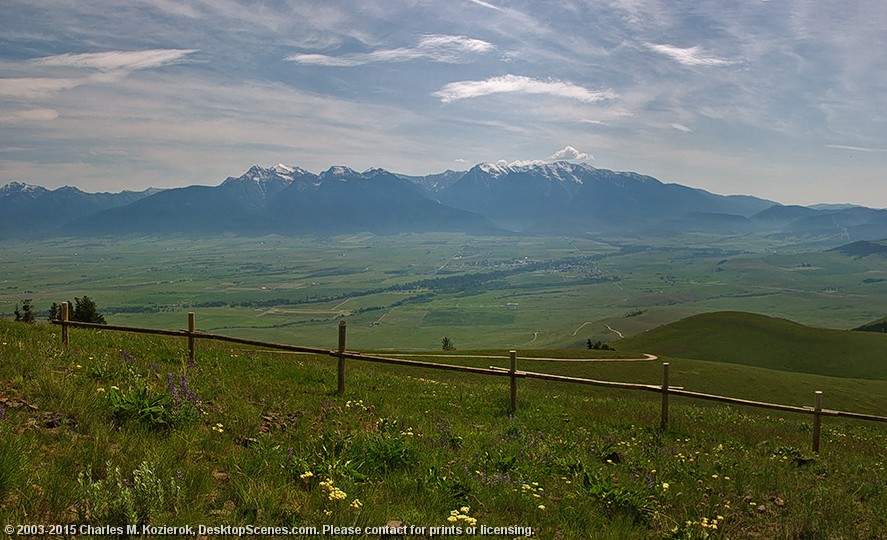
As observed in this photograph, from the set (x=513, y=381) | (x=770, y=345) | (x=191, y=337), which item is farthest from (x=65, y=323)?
(x=770, y=345)

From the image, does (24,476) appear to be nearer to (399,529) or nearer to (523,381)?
(399,529)

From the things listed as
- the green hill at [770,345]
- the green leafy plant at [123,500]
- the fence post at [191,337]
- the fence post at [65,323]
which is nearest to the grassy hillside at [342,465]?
the green leafy plant at [123,500]

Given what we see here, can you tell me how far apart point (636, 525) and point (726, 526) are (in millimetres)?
1803

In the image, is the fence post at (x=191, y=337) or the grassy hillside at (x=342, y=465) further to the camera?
the fence post at (x=191, y=337)

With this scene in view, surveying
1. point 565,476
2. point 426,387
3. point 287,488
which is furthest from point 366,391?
point 287,488

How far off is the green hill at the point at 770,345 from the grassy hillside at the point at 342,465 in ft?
274

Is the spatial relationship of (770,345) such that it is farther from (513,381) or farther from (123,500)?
(123,500)

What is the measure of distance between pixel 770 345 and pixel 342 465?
351 ft

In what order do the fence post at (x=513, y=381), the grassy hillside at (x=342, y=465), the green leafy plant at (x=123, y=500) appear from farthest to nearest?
the fence post at (x=513, y=381), the grassy hillside at (x=342, y=465), the green leafy plant at (x=123, y=500)

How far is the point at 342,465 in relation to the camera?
8625 mm

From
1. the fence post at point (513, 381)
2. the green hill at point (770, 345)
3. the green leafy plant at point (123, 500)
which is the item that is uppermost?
the green leafy plant at point (123, 500)

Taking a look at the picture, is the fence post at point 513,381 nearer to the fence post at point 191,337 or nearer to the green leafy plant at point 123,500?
the fence post at point 191,337

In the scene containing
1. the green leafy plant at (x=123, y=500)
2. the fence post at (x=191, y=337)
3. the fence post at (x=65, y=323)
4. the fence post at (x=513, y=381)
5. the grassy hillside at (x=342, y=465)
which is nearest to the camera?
the green leafy plant at (x=123, y=500)

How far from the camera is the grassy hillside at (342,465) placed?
22.1ft
